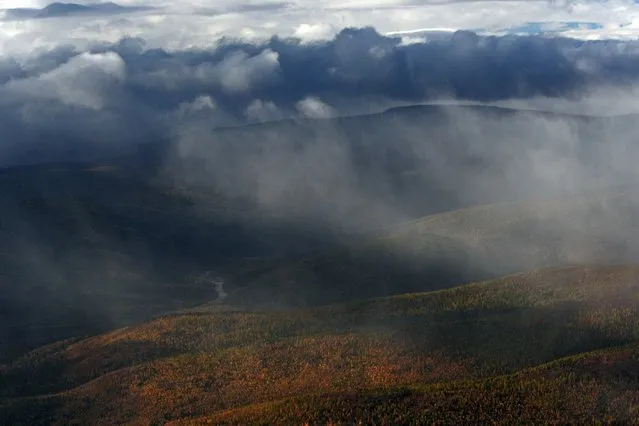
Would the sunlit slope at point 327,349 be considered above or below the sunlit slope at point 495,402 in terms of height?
below

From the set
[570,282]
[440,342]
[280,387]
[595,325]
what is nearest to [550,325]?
[595,325]

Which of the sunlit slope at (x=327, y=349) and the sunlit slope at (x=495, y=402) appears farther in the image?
the sunlit slope at (x=327, y=349)

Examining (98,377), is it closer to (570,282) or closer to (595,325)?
(595,325)

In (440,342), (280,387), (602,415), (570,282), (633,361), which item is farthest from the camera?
(570,282)

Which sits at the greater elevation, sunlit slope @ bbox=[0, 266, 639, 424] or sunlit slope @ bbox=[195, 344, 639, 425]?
sunlit slope @ bbox=[195, 344, 639, 425]

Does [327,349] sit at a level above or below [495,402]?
below

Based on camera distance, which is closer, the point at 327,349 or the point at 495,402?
the point at 495,402

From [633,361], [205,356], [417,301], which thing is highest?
[633,361]

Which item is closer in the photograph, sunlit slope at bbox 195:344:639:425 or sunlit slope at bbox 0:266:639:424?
sunlit slope at bbox 195:344:639:425
